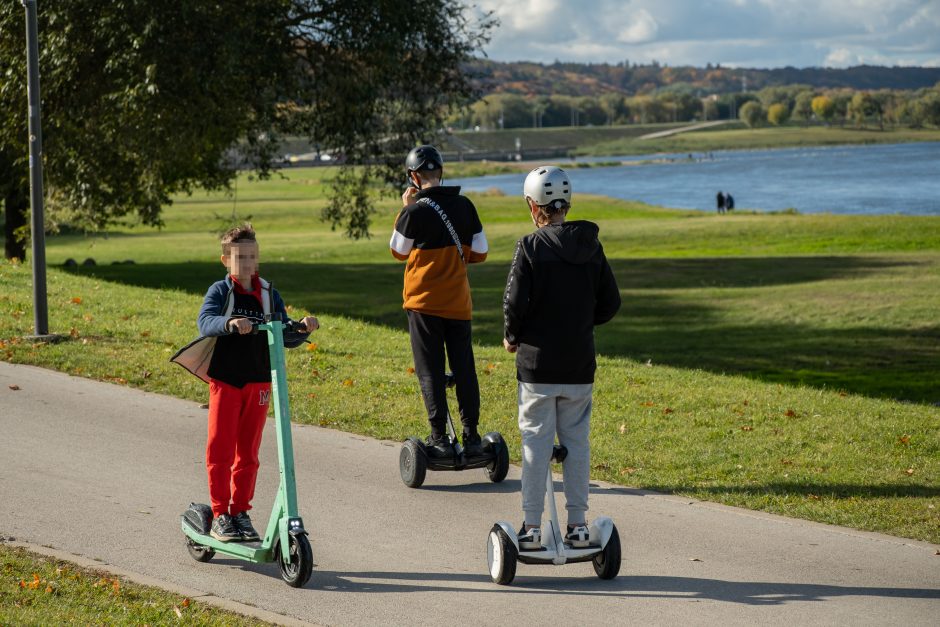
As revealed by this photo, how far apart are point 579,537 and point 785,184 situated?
98.1 metres

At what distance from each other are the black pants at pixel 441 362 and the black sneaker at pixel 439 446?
0.14 ft

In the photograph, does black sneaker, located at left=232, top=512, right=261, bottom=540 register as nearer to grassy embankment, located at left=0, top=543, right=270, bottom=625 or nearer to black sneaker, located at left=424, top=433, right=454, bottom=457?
grassy embankment, located at left=0, top=543, right=270, bottom=625

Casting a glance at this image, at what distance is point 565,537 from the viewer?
596cm

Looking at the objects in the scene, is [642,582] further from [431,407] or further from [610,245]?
[610,245]

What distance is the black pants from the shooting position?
7.62 meters

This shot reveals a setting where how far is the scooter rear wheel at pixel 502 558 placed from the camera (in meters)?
5.82

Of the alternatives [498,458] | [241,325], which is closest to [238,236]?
[241,325]

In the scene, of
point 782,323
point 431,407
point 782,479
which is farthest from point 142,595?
point 782,323

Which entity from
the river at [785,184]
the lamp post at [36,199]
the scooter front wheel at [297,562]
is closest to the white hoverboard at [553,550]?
the scooter front wheel at [297,562]

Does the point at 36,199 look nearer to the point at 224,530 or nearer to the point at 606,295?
the point at 224,530

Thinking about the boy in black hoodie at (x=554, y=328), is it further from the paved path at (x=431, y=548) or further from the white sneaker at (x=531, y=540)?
the paved path at (x=431, y=548)

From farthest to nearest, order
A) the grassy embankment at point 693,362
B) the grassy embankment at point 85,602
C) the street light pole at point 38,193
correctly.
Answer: the street light pole at point 38,193 → the grassy embankment at point 693,362 → the grassy embankment at point 85,602

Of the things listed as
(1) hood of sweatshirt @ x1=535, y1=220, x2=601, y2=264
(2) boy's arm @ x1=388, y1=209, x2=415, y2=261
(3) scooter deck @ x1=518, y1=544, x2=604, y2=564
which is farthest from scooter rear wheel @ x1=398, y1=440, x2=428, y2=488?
(1) hood of sweatshirt @ x1=535, y1=220, x2=601, y2=264

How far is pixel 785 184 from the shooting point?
9981 cm
